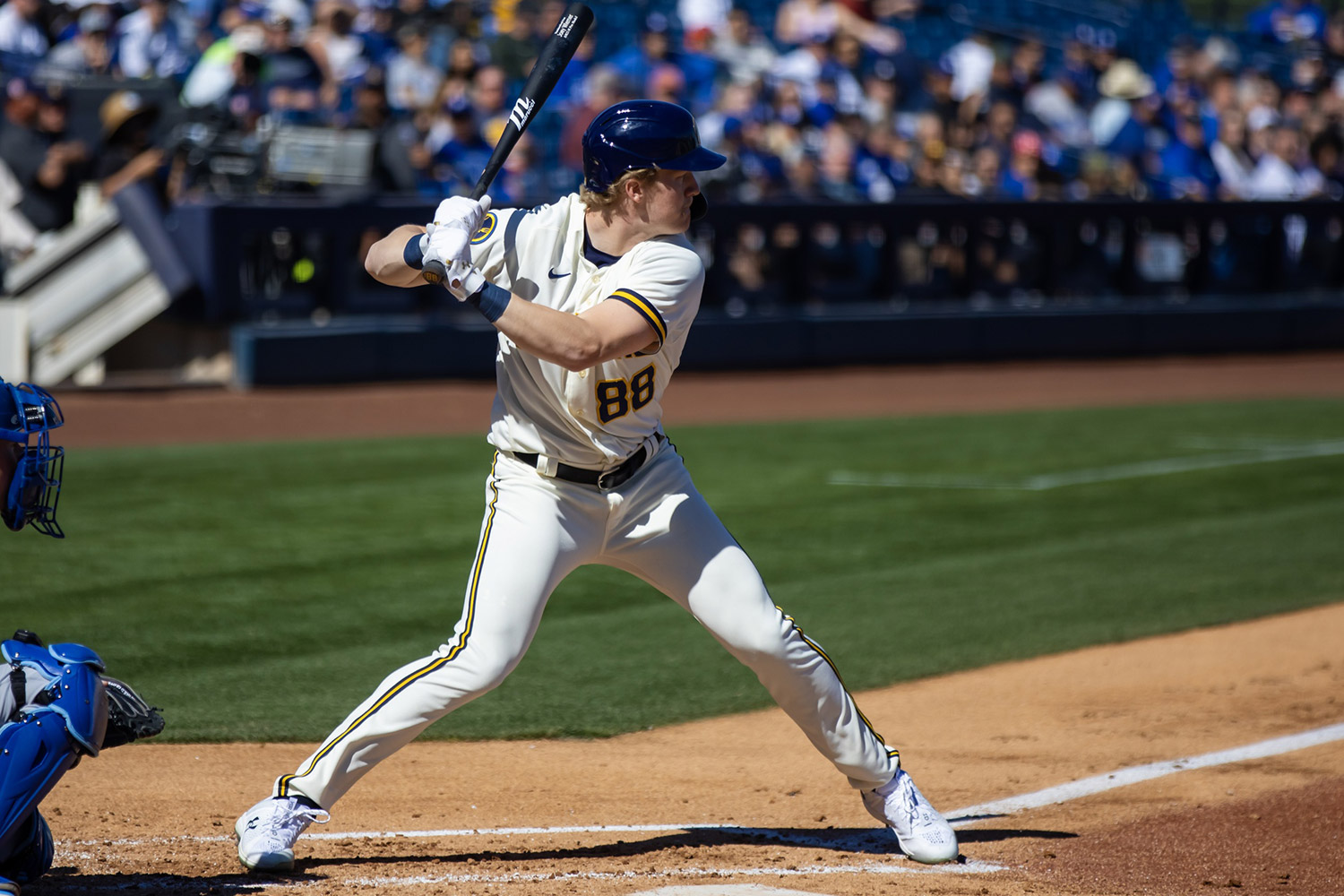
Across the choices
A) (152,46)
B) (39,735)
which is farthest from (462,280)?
(152,46)

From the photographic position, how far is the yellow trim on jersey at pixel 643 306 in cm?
335

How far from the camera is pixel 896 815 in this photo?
3.76 m

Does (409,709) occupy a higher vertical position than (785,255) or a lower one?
higher

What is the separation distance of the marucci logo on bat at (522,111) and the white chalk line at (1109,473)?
19.4ft

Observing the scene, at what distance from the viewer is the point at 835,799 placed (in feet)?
14.3

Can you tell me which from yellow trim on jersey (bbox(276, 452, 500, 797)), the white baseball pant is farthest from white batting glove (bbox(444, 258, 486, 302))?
yellow trim on jersey (bbox(276, 452, 500, 797))

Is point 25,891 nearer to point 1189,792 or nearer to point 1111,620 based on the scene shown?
point 1189,792

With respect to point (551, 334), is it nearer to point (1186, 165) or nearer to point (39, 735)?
point (39, 735)

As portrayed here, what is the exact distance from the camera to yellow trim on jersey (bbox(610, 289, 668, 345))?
3.35 m

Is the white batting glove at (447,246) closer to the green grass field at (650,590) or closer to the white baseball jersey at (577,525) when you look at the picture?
the white baseball jersey at (577,525)

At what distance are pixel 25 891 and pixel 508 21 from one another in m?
13.1

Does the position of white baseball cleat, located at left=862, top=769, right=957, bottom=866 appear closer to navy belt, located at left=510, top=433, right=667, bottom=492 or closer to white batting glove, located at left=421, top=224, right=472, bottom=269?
navy belt, located at left=510, top=433, right=667, bottom=492

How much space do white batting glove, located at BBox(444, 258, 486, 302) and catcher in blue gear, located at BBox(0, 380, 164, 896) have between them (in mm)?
902

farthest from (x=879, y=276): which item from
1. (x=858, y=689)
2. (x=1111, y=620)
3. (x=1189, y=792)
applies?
(x=1189, y=792)
